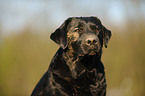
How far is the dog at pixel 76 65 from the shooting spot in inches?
151

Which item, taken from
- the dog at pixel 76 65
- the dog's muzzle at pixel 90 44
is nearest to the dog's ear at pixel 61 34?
the dog at pixel 76 65

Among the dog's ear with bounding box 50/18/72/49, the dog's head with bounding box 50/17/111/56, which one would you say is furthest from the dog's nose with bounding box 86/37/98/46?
the dog's ear with bounding box 50/18/72/49

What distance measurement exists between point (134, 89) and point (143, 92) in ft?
2.93

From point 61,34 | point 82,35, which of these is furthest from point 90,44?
point 61,34

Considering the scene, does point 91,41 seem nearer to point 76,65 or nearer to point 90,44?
point 90,44

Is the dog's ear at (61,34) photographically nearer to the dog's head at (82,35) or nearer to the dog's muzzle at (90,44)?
the dog's head at (82,35)

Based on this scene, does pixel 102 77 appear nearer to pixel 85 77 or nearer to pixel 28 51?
pixel 85 77

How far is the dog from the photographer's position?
3.84 meters

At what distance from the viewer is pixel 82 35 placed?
12.8 feet

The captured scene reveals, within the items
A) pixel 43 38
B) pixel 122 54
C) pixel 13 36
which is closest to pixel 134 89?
pixel 122 54

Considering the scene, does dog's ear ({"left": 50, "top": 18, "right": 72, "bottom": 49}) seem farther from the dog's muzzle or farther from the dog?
the dog's muzzle

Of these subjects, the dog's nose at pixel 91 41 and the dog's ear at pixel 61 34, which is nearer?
the dog's nose at pixel 91 41

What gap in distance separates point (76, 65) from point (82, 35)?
0.58m

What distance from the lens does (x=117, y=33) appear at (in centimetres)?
2530
